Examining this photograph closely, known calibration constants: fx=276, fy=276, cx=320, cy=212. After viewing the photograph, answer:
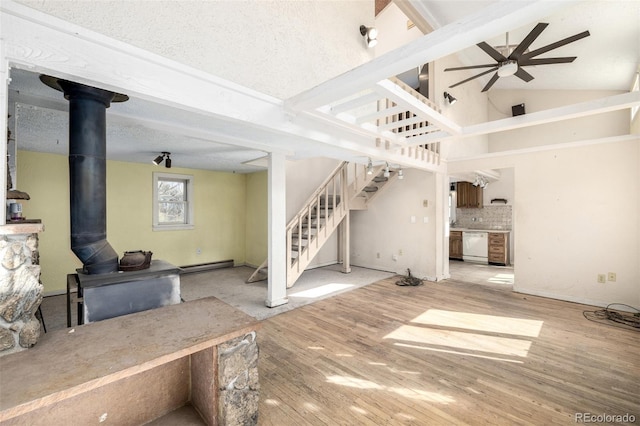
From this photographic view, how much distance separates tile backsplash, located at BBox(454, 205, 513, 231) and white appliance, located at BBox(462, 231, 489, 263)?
0.72m

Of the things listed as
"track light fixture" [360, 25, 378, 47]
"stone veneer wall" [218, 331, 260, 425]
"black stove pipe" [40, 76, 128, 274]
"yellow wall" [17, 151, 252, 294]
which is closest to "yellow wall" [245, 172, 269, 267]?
"yellow wall" [17, 151, 252, 294]

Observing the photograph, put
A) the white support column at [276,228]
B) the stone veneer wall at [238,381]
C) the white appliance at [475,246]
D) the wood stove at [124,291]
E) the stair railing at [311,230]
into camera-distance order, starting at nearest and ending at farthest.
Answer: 1. the stone veneer wall at [238,381]
2. the wood stove at [124,291]
3. the white support column at [276,228]
4. the stair railing at [311,230]
5. the white appliance at [475,246]

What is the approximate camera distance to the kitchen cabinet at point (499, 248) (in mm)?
7016

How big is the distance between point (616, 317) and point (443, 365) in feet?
9.79

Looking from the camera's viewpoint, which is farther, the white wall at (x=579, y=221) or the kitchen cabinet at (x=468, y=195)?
the kitchen cabinet at (x=468, y=195)

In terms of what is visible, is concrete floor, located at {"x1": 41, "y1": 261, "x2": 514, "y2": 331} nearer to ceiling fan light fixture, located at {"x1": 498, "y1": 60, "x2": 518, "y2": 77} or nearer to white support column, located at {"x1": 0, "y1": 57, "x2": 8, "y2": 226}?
white support column, located at {"x1": 0, "y1": 57, "x2": 8, "y2": 226}

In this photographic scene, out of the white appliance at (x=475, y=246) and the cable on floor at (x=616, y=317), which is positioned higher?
the white appliance at (x=475, y=246)

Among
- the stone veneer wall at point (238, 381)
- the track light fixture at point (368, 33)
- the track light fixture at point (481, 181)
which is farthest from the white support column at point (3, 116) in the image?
the track light fixture at point (481, 181)

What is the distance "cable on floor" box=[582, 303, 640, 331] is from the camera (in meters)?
3.43

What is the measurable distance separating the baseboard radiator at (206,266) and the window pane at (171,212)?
1.07 meters

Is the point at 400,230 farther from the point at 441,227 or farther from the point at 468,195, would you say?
the point at 468,195

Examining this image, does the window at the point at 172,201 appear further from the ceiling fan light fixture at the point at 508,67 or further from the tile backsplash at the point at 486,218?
the tile backsplash at the point at 486,218

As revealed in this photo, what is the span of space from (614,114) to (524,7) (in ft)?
23.0

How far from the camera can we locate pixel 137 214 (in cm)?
557
